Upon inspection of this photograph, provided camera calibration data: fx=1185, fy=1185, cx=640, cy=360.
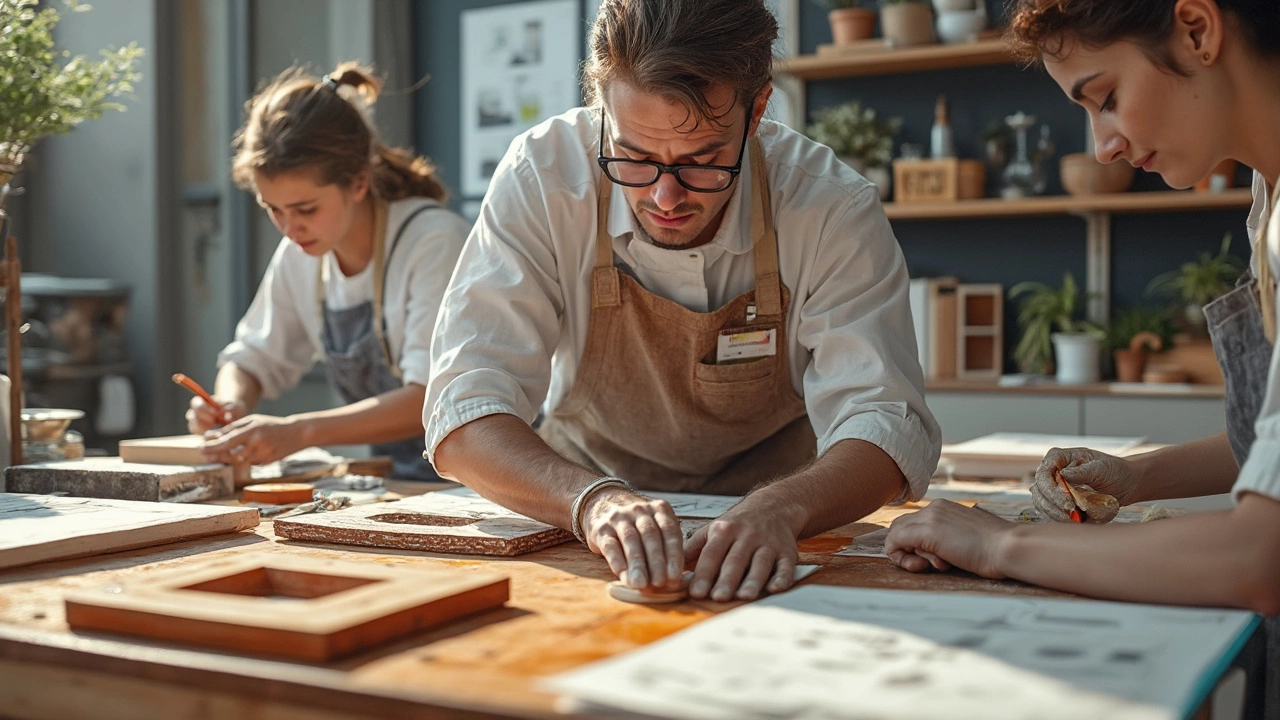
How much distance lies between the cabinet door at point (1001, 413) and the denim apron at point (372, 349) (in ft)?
5.77

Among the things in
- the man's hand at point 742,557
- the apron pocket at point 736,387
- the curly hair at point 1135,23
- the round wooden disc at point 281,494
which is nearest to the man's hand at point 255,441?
the round wooden disc at point 281,494

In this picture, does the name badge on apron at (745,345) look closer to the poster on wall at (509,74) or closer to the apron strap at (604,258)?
the apron strap at (604,258)

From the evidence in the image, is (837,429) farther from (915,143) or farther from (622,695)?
(915,143)

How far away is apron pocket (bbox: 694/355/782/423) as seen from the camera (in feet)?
5.97

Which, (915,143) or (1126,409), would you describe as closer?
(1126,409)

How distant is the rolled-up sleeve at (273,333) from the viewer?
2768 millimetres

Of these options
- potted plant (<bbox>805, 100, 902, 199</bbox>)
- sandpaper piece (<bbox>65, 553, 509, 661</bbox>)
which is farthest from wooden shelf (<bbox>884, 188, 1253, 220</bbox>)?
sandpaper piece (<bbox>65, 553, 509, 661</bbox>)

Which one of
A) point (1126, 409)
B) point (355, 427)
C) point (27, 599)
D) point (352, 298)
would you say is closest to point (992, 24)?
point (1126, 409)

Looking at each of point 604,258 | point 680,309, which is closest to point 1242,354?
point 680,309

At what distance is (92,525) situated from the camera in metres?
1.39

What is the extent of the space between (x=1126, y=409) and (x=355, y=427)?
2.44 m

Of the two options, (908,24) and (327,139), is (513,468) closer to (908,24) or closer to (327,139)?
(327,139)

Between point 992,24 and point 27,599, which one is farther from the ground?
point 992,24

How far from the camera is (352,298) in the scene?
268 centimetres
